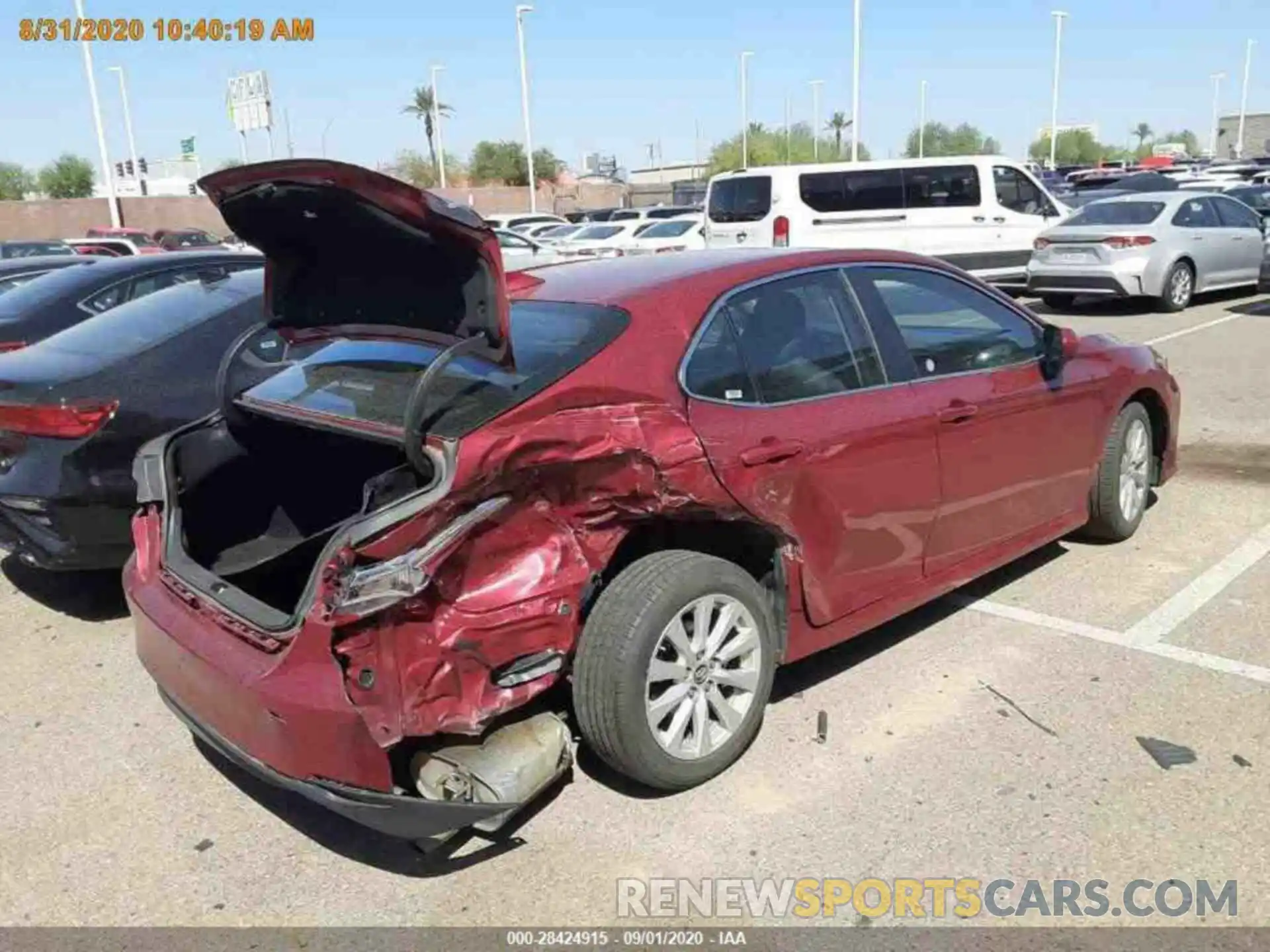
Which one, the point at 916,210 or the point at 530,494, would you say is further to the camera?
the point at 916,210

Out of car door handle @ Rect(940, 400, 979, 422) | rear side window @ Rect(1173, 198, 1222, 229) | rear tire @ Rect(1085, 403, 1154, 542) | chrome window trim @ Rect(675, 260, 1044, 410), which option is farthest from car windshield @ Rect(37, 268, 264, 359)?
rear side window @ Rect(1173, 198, 1222, 229)

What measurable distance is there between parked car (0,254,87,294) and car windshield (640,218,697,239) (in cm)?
1117

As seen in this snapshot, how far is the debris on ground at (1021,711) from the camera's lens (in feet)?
11.9

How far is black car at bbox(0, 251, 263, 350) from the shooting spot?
6.44m

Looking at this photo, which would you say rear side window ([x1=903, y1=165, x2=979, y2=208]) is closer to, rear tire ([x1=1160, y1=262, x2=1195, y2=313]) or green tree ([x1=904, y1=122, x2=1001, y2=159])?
rear tire ([x1=1160, y1=262, x2=1195, y2=313])

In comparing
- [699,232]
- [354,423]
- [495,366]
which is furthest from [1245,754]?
[699,232]

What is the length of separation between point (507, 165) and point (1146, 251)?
238 ft

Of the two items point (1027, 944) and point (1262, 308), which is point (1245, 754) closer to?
point (1027, 944)

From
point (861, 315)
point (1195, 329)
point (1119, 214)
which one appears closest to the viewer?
point (861, 315)

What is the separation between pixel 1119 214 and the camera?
46.9ft

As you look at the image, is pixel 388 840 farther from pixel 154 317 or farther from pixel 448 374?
pixel 154 317

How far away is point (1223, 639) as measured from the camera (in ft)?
14.0

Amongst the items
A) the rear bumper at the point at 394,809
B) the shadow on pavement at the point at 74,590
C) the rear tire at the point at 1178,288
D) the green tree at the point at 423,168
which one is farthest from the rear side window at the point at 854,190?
the green tree at the point at 423,168

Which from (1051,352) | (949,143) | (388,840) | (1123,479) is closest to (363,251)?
(388,840)
